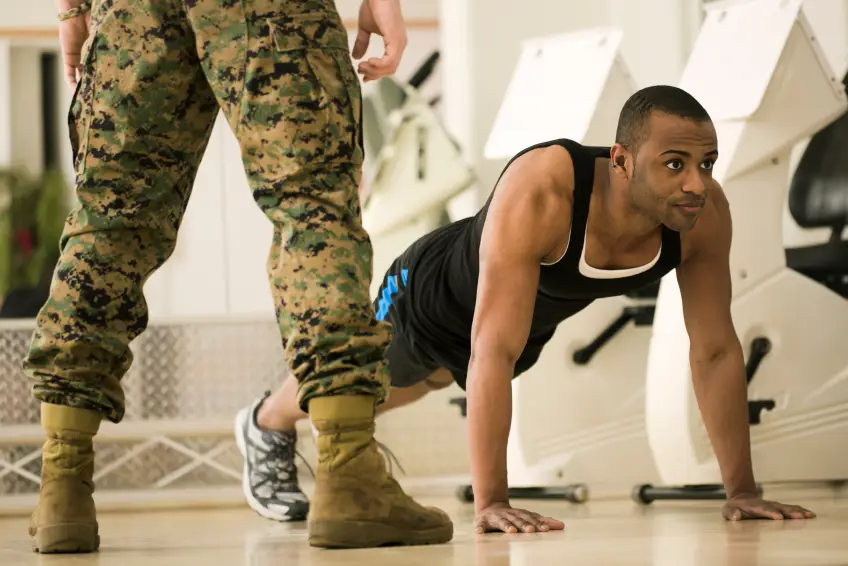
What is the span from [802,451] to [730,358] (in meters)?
0.78

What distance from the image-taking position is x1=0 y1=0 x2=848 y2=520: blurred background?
2.76 metres

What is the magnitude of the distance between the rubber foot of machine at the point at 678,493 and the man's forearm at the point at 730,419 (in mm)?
522

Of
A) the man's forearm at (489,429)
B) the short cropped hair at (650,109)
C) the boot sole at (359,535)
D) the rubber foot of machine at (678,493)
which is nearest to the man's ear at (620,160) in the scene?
the short cropped hair at (650,109)

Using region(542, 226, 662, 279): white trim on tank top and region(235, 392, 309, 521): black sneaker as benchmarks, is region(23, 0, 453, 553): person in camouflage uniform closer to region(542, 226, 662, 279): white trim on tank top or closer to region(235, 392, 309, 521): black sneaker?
region(542, 226, 662, 279): white trim on tank top

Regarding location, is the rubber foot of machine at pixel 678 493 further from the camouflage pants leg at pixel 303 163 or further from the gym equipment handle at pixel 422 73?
Result: the gym equipment handle at pixel 422 73

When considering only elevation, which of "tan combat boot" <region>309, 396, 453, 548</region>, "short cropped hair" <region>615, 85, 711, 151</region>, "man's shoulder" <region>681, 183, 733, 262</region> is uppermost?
"short cropped hair" <region>615, 85, 711, 151</region>

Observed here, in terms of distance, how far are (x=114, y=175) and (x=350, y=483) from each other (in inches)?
19.2

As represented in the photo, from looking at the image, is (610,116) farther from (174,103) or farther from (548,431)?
(174,103)

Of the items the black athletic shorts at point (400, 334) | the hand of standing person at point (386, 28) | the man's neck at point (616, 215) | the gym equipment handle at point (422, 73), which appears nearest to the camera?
the hand of standing person at point (386, 28)

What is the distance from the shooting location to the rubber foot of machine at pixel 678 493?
8.80ft

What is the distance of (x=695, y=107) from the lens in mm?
1957

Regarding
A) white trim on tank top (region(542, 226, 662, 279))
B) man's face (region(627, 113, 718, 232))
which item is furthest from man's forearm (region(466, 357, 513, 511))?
man's face (region(627, 113, 718, 232))

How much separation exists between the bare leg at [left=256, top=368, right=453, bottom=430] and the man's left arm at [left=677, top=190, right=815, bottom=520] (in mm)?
627

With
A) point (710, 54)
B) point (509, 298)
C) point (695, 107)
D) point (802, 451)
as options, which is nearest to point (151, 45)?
point (509, 298)
